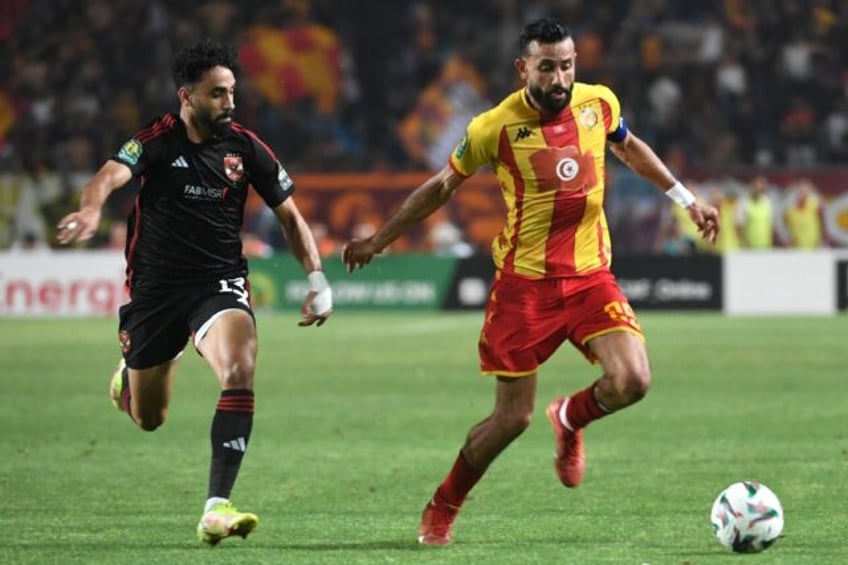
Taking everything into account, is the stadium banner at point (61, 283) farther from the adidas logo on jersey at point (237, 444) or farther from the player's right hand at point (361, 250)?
the adidas logo on jersey at point (237, 444)

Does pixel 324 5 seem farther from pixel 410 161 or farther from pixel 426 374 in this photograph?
pixel 426 374

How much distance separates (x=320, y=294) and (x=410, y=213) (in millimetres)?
645

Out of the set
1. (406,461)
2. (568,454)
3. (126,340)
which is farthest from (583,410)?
(406,461)

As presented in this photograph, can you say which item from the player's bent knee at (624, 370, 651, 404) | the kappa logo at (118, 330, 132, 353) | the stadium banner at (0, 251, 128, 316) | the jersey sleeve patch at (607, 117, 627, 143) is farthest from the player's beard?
the stadium banner at (0, 251, 128, 316)

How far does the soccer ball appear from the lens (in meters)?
7.23

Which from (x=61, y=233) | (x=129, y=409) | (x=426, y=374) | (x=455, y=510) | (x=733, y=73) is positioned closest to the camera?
(x=61, y=233)

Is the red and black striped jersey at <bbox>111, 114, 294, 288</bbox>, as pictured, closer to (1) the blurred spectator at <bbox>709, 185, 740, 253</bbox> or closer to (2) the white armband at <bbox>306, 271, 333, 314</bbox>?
(2) the white armband at <bbox>306, 271, 333, 314</bbox>

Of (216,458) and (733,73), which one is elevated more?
(733,73)

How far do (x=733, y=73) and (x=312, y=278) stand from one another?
23149 millimetres

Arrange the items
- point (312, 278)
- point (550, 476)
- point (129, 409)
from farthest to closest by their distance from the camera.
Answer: point (550, 476) < point (129, 409) < point (312, 278)

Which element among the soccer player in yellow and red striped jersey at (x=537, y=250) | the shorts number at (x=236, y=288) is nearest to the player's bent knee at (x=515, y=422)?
the soccer player in yellow and red striped jersey at (x=537, y=250)

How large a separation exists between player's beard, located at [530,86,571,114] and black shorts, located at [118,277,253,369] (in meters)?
1.69

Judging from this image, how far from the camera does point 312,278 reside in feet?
27.8

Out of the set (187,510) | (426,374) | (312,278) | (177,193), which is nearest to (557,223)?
(312,278)
